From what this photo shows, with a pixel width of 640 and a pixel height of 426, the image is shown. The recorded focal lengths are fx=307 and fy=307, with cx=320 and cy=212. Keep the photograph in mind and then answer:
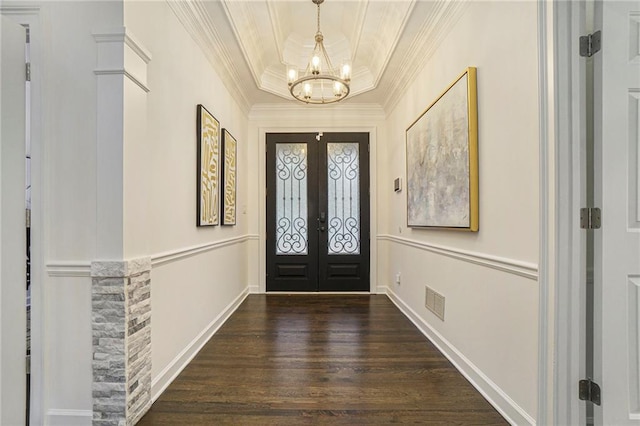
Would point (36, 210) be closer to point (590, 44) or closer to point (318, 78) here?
point (318, 78)

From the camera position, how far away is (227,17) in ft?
8.33

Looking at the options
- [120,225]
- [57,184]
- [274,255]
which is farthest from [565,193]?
[274,255]

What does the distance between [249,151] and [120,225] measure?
3143 mm

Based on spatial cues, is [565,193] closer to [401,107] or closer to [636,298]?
[636,298]

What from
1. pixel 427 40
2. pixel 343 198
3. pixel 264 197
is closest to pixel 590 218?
pixel 427 40

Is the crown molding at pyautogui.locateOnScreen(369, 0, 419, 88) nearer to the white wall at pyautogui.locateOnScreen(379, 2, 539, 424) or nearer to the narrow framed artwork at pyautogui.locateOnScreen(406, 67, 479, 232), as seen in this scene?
the white wall at pyautogui.locateOnScreen(379, 2, 539, 424)

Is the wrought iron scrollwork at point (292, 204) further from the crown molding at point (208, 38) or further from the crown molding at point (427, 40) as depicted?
the crown molding at point (427, 40)

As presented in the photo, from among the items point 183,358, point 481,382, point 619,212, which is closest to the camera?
point 619,212

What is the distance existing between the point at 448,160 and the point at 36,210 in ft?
8.55

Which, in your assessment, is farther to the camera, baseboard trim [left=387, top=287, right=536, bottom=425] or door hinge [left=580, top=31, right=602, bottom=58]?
baseboard trim [left=387, top=287, right=536, bottom=425]

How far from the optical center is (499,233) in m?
1.79

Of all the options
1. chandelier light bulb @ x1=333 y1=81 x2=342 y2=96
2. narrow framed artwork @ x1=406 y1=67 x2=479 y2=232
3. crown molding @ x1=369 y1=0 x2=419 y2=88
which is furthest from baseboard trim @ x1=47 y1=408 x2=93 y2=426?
crown molding @ x1=369 y1=0 x2=419 y2=88

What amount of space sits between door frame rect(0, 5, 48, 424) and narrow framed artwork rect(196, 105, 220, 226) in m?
1.03

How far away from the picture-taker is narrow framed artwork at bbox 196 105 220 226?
99.9 inches
